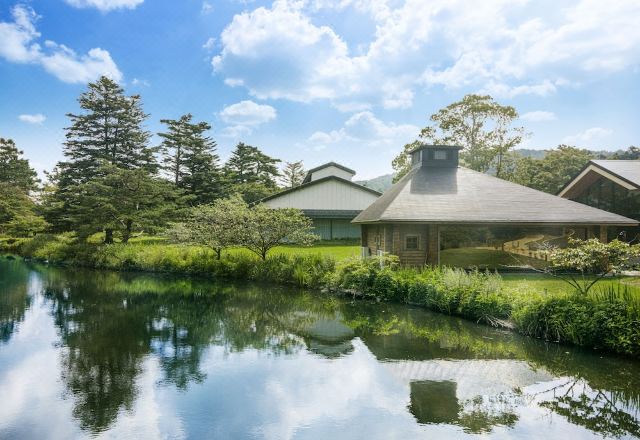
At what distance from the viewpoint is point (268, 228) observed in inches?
784

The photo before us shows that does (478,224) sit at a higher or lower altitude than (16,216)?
lower

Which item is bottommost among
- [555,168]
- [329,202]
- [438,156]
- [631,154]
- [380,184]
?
[329,202]

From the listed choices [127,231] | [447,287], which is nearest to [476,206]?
[447,287]

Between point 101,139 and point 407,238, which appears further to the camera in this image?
point 101,139

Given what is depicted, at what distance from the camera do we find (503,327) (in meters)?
10.6

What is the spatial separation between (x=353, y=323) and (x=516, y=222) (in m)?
8.60

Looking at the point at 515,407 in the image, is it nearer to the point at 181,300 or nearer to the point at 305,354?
the point at 305,354

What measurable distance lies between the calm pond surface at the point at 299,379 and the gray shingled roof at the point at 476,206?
491 cm

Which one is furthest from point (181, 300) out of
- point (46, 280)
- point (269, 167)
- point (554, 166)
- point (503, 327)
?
point (554, 166)

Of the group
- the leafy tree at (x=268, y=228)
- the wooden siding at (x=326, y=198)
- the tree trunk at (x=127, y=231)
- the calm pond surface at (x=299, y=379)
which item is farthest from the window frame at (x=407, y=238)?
the tree trunk at (x=127, y=231)

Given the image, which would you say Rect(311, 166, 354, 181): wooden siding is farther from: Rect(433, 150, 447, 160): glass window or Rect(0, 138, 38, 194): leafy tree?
Rect(0, 138, 38, 194): leafy tree

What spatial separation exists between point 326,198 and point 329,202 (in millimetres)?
365

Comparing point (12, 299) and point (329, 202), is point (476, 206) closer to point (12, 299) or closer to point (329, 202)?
point (329, 202)

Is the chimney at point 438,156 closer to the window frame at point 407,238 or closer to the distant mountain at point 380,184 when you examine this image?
the window frame at point 407,238
